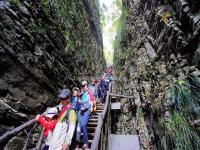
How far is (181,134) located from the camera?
13.9ft

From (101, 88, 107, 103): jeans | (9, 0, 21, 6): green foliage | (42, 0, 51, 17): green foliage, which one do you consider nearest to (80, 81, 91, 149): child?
(9, 0, 21, 6): green foliage

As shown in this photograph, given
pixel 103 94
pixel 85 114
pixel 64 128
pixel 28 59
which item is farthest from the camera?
pixel 103 94

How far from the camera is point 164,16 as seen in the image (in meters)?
6.41

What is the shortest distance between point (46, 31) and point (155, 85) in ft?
14.7

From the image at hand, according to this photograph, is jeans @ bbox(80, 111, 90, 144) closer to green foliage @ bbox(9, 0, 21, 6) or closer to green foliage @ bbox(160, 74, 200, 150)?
green foliage @ bbox(160, 74, 200, 150)

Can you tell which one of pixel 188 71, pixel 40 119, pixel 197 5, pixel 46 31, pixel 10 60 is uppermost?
pixel 46 31

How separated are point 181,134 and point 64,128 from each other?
Answer: 2313mm

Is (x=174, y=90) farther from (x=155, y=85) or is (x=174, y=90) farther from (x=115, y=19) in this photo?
(x=115, y=19)

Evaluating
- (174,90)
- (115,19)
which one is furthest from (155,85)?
(115,19)

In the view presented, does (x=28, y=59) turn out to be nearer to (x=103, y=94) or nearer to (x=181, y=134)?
(x=181, y=134)

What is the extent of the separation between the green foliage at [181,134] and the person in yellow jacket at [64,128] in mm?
2127

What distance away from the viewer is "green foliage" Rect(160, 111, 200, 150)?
4066 mm

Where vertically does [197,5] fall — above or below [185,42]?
above

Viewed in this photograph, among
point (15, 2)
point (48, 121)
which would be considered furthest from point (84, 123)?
point (15, 2)
